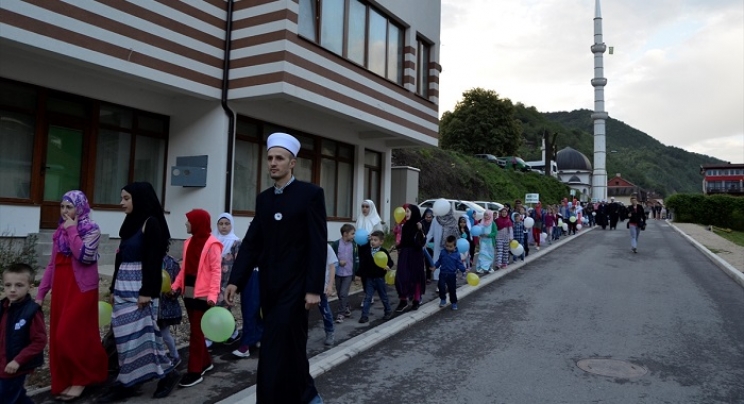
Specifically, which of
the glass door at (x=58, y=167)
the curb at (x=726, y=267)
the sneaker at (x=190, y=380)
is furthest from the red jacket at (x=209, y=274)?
the curb at (x=726, y=267)

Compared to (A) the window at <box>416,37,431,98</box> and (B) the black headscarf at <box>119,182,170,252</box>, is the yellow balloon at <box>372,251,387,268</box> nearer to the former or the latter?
(B) the black headscarf at <box>119,182,170,252</box>

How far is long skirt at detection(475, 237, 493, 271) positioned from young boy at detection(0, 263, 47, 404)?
10210mm

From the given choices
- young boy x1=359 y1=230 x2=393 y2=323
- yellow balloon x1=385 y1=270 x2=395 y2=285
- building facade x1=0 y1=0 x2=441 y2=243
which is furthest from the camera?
building facade x1=0 y1=0 x2=441 y2=243

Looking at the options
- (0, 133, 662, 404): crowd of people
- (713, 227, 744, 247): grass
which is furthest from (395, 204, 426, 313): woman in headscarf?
(713, 227, 744, 247): grass

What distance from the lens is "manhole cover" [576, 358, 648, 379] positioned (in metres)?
5.35

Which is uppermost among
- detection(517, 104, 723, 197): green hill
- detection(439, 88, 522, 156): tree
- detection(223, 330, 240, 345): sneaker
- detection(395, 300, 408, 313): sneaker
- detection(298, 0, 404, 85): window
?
detection(517, 104, 723, 197): green hill

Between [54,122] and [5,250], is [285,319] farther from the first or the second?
[54,122]

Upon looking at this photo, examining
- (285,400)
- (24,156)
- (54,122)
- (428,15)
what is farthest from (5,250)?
(428,15)

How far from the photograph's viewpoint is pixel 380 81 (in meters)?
14.2

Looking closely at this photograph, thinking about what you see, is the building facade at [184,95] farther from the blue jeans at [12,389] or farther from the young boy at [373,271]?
the blue jeans at [12,389]

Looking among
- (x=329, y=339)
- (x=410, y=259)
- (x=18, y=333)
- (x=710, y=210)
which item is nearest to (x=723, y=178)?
(x=710, y=210)

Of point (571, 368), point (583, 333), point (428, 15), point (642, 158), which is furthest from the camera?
point (642, 158)

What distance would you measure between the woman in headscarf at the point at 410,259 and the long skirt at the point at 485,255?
15.4ft

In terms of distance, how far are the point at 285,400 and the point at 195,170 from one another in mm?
8957
